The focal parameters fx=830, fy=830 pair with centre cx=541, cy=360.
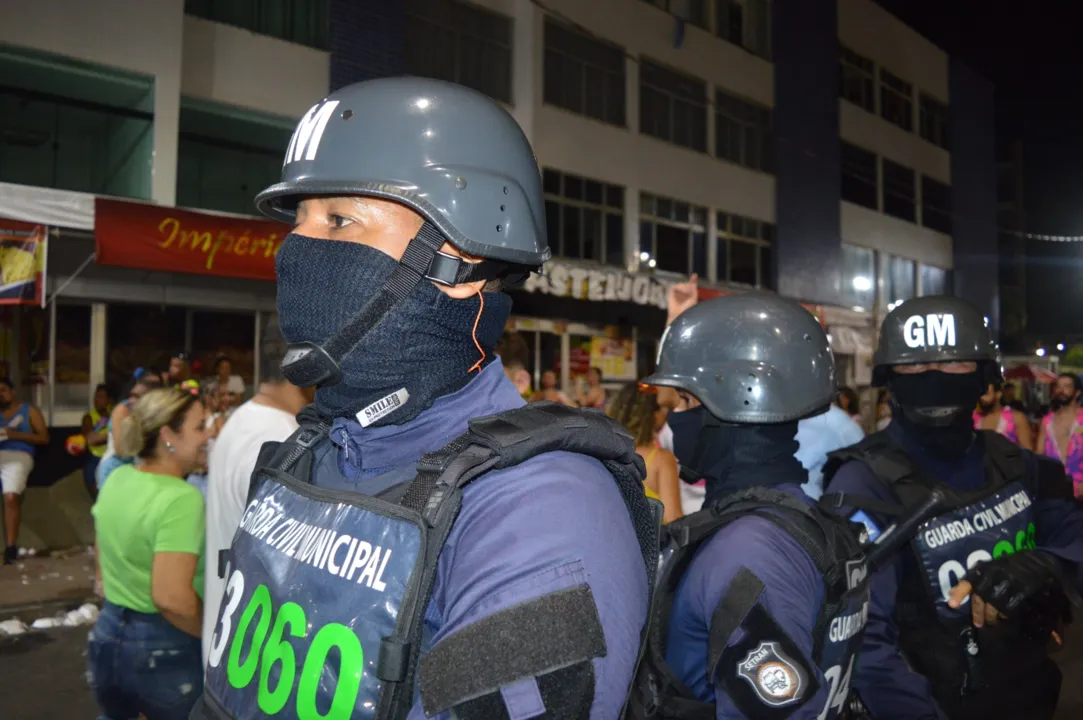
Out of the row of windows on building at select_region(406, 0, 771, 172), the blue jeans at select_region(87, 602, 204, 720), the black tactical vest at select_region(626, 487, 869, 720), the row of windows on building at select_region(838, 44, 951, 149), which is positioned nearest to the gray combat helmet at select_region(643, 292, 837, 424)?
the black tactical vest at select_region(626, 487, 869, 720)

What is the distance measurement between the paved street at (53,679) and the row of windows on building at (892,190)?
20327 millimetres

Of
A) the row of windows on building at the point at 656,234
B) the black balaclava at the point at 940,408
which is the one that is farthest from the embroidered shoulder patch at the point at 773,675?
the row of windows on building at the point at 656,234

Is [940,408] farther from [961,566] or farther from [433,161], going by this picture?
[433,161]

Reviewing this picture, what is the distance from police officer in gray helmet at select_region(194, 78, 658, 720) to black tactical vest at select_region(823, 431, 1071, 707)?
1.92 metres

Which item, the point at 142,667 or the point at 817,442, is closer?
the point at 142,667

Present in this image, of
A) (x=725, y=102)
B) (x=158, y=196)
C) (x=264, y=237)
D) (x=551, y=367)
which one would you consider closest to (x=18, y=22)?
(x=158, y=196)

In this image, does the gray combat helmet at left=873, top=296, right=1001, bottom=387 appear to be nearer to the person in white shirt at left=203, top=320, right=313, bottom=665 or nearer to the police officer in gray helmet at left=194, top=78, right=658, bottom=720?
the police officer in gray helmet at left=194, top=78, right=658, bottom=720

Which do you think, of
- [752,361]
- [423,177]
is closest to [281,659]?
[423,177]

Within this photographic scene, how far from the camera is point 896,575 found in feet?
10.1

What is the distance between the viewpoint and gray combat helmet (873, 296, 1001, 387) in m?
3.54

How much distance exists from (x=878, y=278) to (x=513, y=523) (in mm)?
26988

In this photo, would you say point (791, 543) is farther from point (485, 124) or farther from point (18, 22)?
point (18, 22)

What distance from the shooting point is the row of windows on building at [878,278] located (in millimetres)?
24688

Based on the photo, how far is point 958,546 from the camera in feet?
10.3
